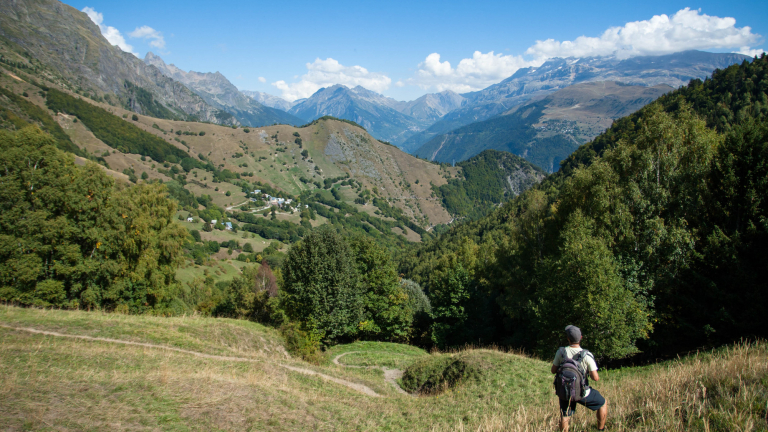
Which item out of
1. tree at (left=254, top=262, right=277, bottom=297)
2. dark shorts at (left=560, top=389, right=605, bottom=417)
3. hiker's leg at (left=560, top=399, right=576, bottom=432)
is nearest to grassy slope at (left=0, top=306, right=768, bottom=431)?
hiker's leg at (left=560, top=399, right=576, bottom=432)

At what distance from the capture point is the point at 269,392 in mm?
12836

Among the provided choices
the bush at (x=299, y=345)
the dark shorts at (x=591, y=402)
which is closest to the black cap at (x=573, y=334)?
the dark shorts at (x=591, y=402)

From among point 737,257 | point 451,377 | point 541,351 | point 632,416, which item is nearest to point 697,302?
point 737,257

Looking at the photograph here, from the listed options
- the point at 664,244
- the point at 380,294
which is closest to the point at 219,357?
the point at 380,294

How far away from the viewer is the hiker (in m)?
6.86

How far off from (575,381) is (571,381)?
0.27 feet

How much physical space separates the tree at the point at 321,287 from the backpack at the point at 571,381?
2711 cm

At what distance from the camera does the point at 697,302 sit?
19.7 meters

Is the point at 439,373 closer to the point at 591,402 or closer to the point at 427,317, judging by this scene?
the point at 591,402

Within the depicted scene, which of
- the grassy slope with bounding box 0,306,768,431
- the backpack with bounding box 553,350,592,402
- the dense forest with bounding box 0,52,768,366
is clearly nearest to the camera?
the backpack with bounding box 553,350,592,402

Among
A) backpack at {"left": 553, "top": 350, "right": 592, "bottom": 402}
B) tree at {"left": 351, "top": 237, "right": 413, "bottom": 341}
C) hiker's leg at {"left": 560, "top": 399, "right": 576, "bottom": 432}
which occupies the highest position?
backpack at {"left": 553, "top": 350, "right": 592, "bottom": 402}

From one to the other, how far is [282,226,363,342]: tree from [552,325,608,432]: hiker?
88.4 feet

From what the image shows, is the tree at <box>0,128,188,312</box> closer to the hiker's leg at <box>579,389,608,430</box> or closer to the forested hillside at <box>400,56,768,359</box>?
the forested hillside at <box>400,56,768,359</box>

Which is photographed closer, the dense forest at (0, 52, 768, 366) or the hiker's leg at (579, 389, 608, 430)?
the hiker's leg at (579, 389, 608, 430)
